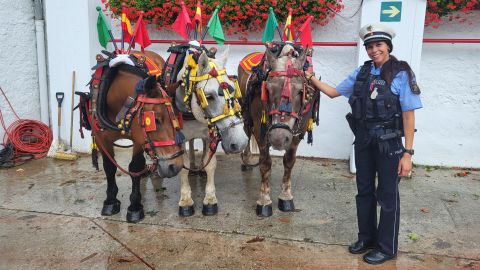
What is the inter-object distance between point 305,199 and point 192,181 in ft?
5.36

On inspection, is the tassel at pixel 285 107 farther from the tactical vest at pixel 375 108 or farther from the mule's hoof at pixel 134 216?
the mule's hoof at pixel 134 216

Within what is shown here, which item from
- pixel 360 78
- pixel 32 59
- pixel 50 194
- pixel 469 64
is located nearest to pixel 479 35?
pixel 469 64

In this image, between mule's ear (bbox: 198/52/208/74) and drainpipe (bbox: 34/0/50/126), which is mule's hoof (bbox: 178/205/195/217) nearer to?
mule's ear (bbox: 198/52/208/74)

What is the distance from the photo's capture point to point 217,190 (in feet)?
17.6

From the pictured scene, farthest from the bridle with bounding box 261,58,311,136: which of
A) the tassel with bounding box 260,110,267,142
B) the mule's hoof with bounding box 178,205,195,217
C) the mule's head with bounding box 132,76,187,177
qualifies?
the mule's hoof with bounding box 178,205,195,217

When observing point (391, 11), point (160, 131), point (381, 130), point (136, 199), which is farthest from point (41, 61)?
point (381, 130)

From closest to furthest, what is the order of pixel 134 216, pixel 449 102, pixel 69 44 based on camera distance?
pixel 134 216, pixel 449 102, pixel 69 44

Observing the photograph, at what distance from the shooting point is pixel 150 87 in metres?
3.55

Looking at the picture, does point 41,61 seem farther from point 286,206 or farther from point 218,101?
point 286,206

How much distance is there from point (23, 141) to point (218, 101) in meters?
4.64

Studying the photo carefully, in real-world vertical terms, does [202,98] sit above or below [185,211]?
above

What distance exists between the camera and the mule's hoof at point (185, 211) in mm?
4520

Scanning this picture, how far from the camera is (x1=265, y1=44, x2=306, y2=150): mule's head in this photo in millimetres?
3695

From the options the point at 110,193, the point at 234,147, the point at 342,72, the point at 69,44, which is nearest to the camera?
the point at 234,147
